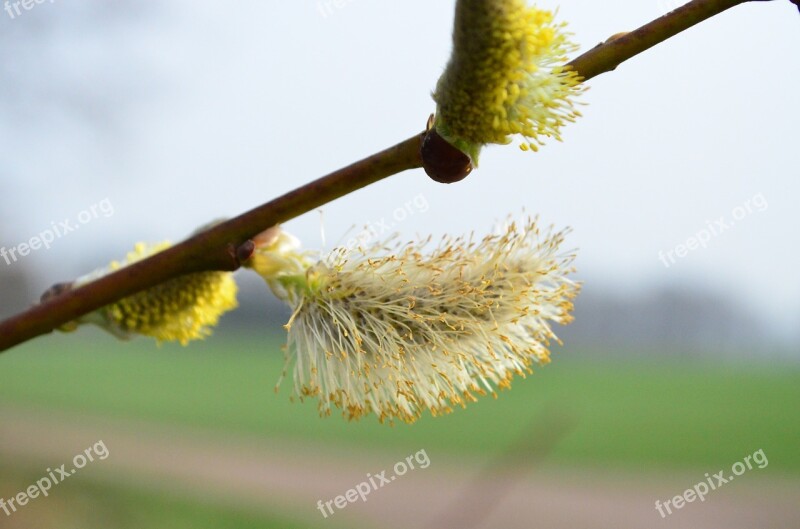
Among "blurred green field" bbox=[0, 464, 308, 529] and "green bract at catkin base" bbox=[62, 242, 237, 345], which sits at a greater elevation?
"blurred green field" bbox=[0, 464, 308, 529]

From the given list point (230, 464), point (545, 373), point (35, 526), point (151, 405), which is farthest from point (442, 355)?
point (545, 373)

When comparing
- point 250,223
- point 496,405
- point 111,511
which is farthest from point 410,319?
point 496,405

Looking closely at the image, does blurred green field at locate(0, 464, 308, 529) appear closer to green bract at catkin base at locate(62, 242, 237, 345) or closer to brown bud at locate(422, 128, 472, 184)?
green bract at catkin base at locate(62, 242, 237, 345)

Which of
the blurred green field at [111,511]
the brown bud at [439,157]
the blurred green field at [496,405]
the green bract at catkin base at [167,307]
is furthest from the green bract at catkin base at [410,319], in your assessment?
the blurred green field at [496,405]

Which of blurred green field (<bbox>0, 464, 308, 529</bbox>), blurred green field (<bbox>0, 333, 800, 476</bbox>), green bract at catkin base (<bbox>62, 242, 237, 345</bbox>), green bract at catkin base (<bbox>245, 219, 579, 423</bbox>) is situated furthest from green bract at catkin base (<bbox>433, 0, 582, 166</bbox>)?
blurred green field (<bbox>0, 333, 800, 476</bbox>)

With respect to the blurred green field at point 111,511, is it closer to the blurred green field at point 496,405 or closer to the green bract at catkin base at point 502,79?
the blurred green field at point 496,405

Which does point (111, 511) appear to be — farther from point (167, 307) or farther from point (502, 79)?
point (502, 79)
